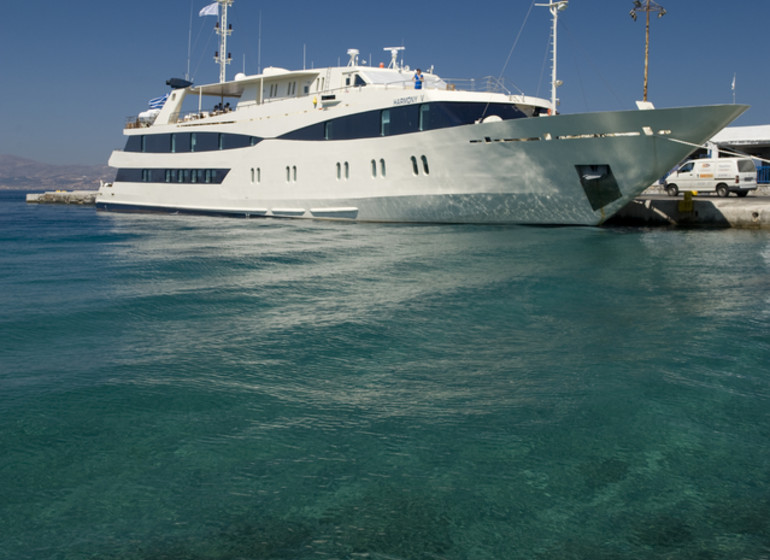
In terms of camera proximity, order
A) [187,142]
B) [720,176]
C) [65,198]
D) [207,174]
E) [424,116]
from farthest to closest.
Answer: [65,198] → [187,142] → [207,174] → [720,176] → [424,116]

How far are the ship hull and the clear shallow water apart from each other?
292 inches

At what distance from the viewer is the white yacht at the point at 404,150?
1781cm

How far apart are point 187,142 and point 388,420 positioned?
89.9 feet

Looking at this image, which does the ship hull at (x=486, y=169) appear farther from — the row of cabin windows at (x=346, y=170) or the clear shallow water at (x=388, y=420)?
the clear shallow water at (x=388, y=420)

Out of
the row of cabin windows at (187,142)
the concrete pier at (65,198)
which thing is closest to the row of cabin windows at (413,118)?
the row of cabin windows at (187,142)

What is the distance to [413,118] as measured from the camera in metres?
20.8

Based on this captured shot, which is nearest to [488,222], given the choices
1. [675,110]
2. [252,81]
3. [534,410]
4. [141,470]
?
[675,110]

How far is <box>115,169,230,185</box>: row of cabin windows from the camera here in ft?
95.2

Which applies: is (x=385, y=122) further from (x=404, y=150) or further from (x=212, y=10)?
(x=212, y=10)

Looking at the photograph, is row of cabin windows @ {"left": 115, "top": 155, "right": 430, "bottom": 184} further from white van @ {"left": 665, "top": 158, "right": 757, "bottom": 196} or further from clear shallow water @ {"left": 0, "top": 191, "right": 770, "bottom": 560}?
white van @ {"left": 665, "top": 158, "right": 757, "bottom": 196}

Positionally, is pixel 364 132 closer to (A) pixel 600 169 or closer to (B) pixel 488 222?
(B) pixel 488 222

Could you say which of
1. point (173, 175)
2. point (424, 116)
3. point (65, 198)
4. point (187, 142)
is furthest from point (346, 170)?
point (65, 198)

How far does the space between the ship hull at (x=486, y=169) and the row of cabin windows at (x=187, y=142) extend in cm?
46

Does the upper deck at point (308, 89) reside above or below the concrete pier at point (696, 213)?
above
